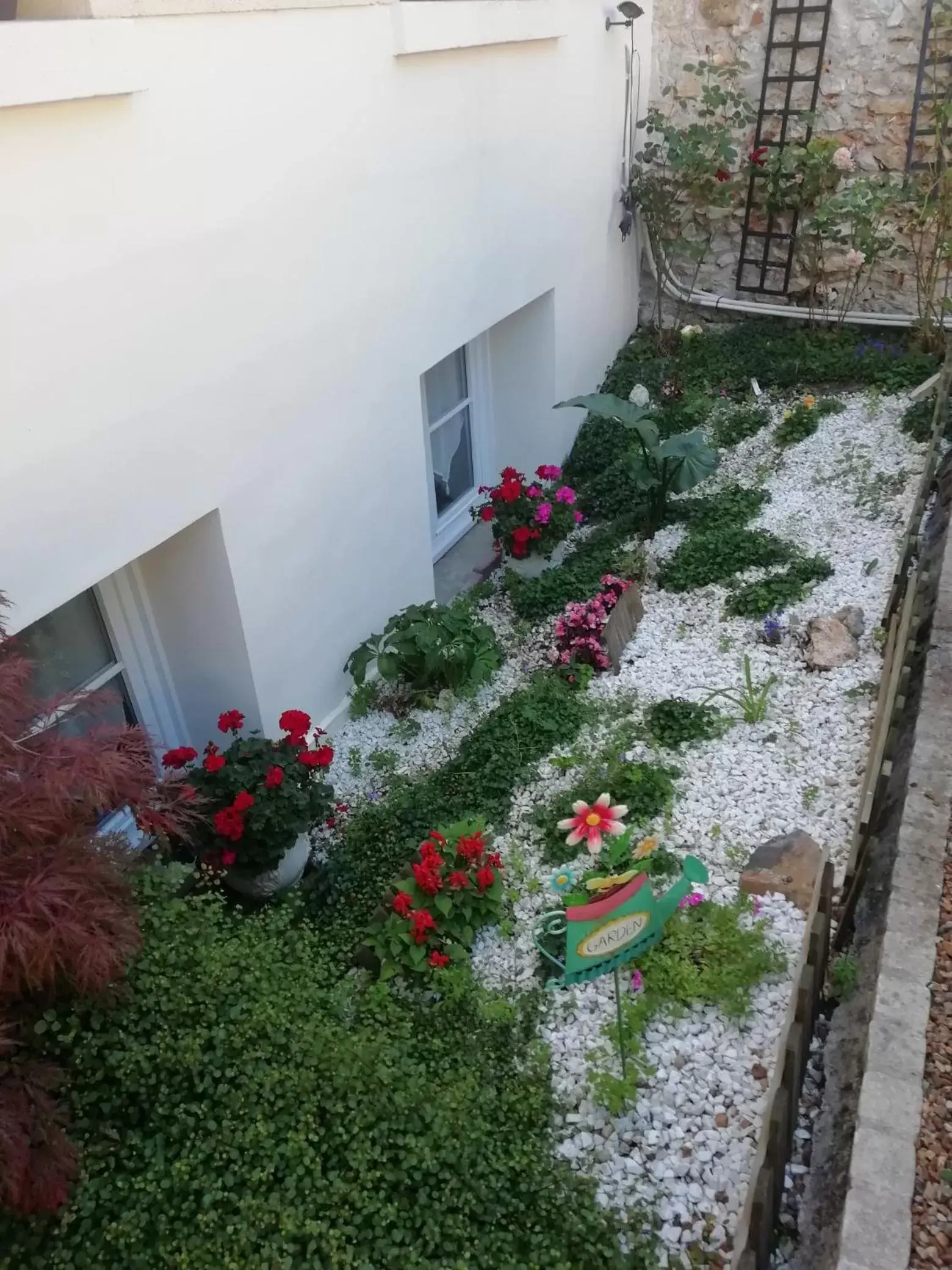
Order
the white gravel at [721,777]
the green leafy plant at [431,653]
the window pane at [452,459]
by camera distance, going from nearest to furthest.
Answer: the white gravel at [721,777] < the green leafy plant at [431,653] < the window pane at [452,459]

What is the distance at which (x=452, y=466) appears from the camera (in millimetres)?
6801

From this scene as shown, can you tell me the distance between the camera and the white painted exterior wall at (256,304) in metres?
2.79

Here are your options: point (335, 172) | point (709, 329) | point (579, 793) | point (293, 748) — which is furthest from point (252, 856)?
point (709, 329)

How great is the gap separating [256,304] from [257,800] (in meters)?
1.96

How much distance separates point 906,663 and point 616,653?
149 cm

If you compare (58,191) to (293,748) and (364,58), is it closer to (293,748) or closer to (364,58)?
(364,58)

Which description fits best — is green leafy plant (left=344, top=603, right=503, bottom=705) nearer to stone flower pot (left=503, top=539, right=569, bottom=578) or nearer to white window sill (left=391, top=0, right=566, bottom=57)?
stone flower pot (left=503, top=539, right=569, bottom=578)

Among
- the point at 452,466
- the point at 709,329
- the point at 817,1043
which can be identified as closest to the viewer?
the point at 817,1043

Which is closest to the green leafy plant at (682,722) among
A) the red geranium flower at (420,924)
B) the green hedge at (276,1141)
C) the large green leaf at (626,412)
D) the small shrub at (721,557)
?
the small shrub at (721,557)

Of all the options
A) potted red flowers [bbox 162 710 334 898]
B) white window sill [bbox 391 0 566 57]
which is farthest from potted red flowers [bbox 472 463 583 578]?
potted red flowers [bbox 162 710 334 898]

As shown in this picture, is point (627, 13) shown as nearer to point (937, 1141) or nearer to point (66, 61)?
point (66, 61)

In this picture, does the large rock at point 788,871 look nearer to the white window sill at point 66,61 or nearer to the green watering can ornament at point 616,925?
the green watering can ornament at point 616,925

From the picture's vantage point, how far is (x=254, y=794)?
12.2 feet

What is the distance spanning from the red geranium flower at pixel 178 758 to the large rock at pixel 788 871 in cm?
225
